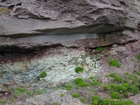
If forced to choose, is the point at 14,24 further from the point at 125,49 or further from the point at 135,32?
the point at 135,32

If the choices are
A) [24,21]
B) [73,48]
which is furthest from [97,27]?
[24,21]

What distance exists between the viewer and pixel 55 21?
1166 centimetres

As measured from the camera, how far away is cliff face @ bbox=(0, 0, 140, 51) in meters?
11.4

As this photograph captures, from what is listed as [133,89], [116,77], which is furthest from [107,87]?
[133,89]

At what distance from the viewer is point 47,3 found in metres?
11.7

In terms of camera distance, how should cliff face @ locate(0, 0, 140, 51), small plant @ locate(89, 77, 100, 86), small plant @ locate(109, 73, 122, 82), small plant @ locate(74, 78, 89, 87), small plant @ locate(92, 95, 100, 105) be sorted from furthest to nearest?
1. cliff face @ locate(0, 0, 140, 51)
2. small plant @ locate(109, 73, 122, 82)
3. small plant @ locate(89, 77, 100, 86)
4. small plant @ locate(74, 78, 89, 87)
5. small plant @ locate(92, 95, 100, 105)

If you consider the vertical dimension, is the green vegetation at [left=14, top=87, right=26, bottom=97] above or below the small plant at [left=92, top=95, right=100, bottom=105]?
below

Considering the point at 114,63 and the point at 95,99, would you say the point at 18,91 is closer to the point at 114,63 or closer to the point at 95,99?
the point at 95,99

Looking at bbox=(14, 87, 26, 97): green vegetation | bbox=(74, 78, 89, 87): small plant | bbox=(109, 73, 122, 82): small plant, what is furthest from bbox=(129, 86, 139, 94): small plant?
bbox=(14, 87, 26, 97): green vegetation

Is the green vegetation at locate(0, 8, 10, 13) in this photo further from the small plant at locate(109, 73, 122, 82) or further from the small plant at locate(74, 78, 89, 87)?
the small plant at locate(109, 73, 122, 82)

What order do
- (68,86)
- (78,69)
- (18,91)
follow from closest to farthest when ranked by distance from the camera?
(18,91) < (68,86) < (78,69)

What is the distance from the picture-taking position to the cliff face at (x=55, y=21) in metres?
11.4

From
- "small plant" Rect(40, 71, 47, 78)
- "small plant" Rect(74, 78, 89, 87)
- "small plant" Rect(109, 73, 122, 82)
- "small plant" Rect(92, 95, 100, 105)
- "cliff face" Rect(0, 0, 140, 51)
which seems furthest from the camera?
"cliff face" Rect(0, 0, 140, 51)

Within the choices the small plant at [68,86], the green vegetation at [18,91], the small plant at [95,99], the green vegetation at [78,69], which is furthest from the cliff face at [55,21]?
the small plant at [95,99]
